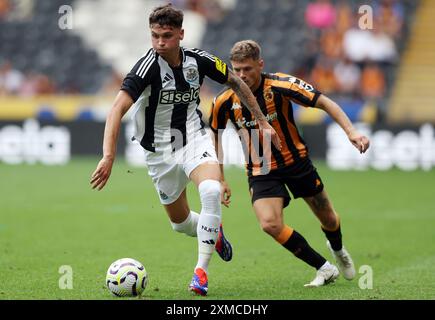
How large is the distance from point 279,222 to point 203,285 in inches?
37.7

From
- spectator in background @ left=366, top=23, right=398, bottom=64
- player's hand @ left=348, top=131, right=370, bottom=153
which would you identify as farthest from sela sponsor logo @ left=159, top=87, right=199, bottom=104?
spectator in background @ left=366, top=23, right=398, bottom=64

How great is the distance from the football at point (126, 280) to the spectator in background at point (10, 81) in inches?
721

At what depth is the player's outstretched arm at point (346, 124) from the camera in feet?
23.3

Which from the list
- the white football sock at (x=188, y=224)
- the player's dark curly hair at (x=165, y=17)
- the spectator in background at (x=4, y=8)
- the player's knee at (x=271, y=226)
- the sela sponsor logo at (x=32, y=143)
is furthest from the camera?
the spectator in background at (x=4, y=8)

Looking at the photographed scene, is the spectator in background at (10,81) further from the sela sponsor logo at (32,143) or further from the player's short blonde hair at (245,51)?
the player's short blonde hair at (245,51)

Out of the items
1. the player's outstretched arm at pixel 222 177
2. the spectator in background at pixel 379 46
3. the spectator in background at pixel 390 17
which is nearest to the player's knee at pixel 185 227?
the player's outstretched arm at pixel 222 177

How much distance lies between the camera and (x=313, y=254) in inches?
298

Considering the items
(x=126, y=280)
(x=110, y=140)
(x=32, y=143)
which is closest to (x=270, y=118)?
(x=110, y=140)

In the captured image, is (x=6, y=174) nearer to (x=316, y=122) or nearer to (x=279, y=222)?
(x=316, y=122)

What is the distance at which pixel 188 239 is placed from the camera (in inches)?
419

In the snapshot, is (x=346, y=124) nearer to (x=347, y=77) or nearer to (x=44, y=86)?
(x=347, y=77)
